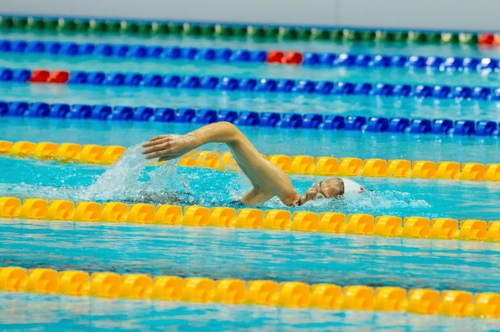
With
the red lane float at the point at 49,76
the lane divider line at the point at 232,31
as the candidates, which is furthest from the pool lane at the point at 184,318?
A: the lane divider line at the point at 232,31

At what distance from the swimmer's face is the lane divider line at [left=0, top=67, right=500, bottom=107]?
13.4 feet

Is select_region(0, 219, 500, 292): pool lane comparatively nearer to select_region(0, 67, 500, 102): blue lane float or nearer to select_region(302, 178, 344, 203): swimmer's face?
select_region(302, 178, 344, 203): swimmer's face

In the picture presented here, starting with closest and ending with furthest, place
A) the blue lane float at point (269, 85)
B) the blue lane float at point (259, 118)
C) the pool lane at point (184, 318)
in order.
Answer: the pool lane at point (184, 318) → the blue lane float at point (259, 118) → the blue lane float at point (269, 85)

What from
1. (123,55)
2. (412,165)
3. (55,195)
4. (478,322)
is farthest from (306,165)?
(123,55)

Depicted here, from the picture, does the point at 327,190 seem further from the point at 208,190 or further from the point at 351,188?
the point at 208,190

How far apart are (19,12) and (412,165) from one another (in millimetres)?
7644

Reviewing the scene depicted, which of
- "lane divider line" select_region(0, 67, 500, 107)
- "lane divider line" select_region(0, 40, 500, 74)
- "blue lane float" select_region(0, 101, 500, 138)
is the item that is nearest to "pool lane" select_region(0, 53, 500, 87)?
"lane divider line" select_region(0, 40, 500, 74)

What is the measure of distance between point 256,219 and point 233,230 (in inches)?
6.0

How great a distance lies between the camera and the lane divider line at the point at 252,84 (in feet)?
30.6

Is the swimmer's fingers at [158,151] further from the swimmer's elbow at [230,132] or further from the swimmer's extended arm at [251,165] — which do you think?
the swimmer's elbow at [230,132]

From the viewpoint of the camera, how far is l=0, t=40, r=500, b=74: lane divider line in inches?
420

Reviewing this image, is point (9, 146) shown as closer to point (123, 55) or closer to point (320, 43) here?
point (123, 55)

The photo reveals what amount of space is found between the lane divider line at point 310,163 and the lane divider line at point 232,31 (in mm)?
5645

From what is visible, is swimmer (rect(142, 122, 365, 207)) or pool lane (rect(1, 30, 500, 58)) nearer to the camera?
swimmer (rect(142, 122, 365, 207))
